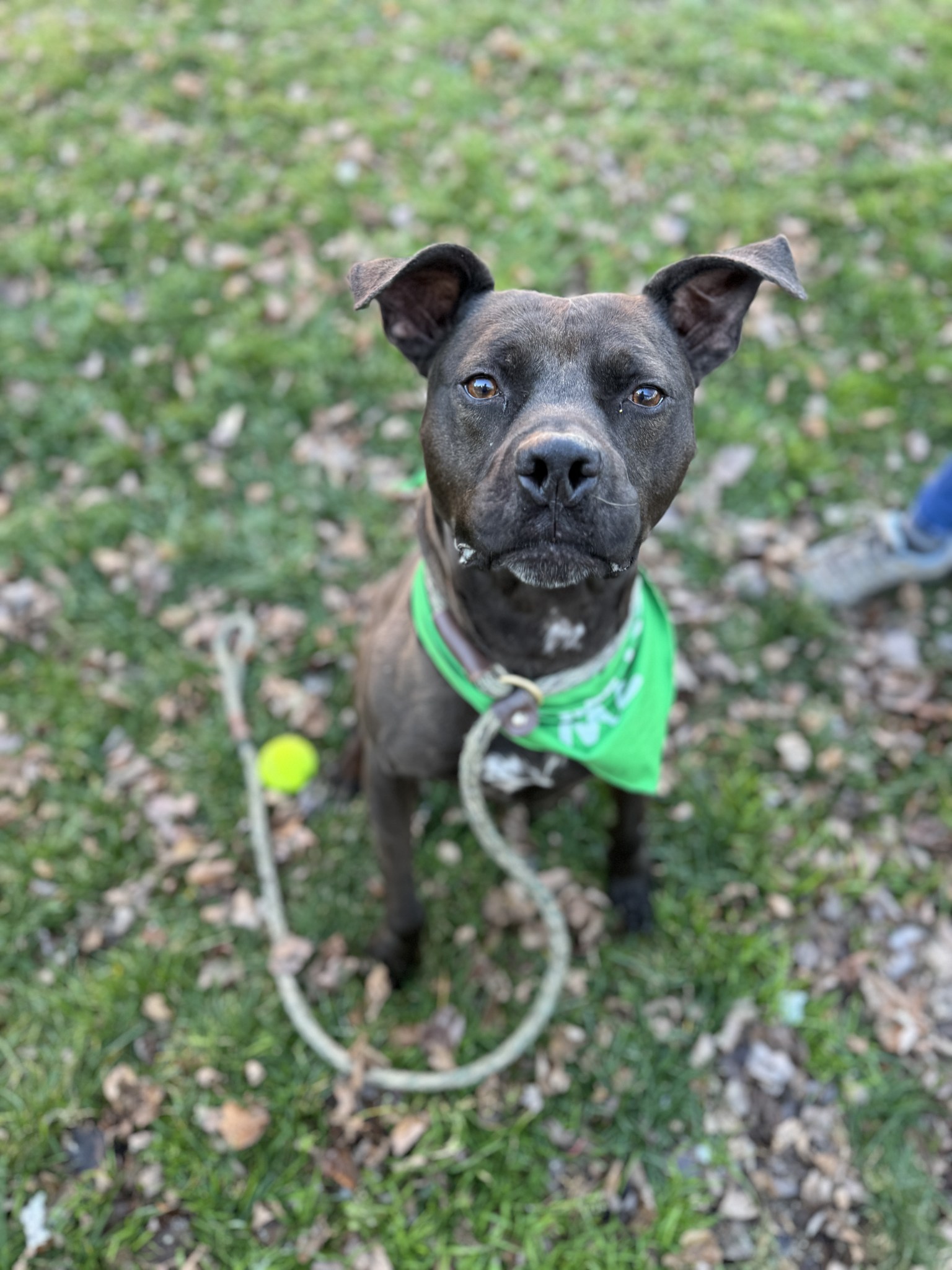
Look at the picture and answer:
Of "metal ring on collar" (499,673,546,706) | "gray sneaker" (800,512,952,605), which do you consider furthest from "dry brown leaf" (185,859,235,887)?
"gray sneaker" (800,512,952,605)

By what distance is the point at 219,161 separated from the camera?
6250 mm

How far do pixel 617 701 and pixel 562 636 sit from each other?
1.22 ft

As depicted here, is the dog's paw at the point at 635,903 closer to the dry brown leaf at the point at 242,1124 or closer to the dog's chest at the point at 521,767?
the dog's chest at the point at 521,767

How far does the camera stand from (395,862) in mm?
3312

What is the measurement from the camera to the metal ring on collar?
107 inches

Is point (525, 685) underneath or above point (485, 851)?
above

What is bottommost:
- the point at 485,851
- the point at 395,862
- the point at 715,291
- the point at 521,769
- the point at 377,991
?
the point at 377,991

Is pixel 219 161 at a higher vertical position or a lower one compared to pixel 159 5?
lower

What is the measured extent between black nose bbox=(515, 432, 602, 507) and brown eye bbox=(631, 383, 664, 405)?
375mm

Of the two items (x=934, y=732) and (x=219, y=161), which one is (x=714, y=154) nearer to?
(x=219, y=161)

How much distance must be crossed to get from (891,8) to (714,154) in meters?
2.30

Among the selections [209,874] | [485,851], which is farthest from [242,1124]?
[485,851]

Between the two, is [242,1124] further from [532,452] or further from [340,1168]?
[532,452]

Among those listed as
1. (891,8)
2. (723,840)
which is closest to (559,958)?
(723,840)
